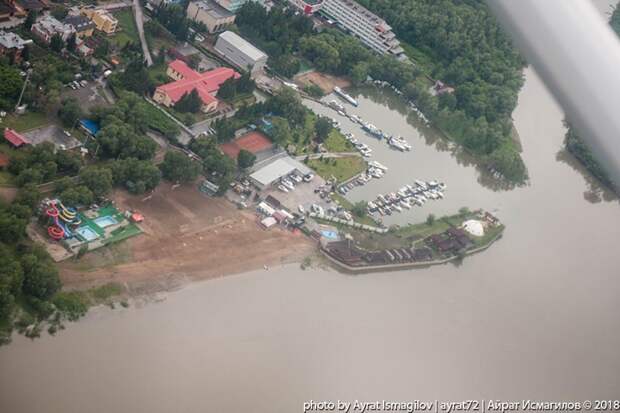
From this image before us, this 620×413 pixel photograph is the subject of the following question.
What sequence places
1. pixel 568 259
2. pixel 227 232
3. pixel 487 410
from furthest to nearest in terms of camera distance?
pixel 568 259 → pixel 227 232 → pixel 487 410

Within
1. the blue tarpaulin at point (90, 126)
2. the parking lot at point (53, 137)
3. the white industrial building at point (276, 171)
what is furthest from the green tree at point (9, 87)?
the white industrial building at point (276, 171)

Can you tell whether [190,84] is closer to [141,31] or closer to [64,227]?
[141,31]

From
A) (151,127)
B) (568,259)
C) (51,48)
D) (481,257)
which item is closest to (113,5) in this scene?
(51,48)

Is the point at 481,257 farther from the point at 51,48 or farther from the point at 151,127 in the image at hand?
the point at 51,48

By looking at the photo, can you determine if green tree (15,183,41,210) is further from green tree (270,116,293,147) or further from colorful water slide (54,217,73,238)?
green tree (270,116,293,147)

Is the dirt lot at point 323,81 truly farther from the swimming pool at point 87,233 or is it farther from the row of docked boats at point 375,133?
the swimming pool at point 87,233
